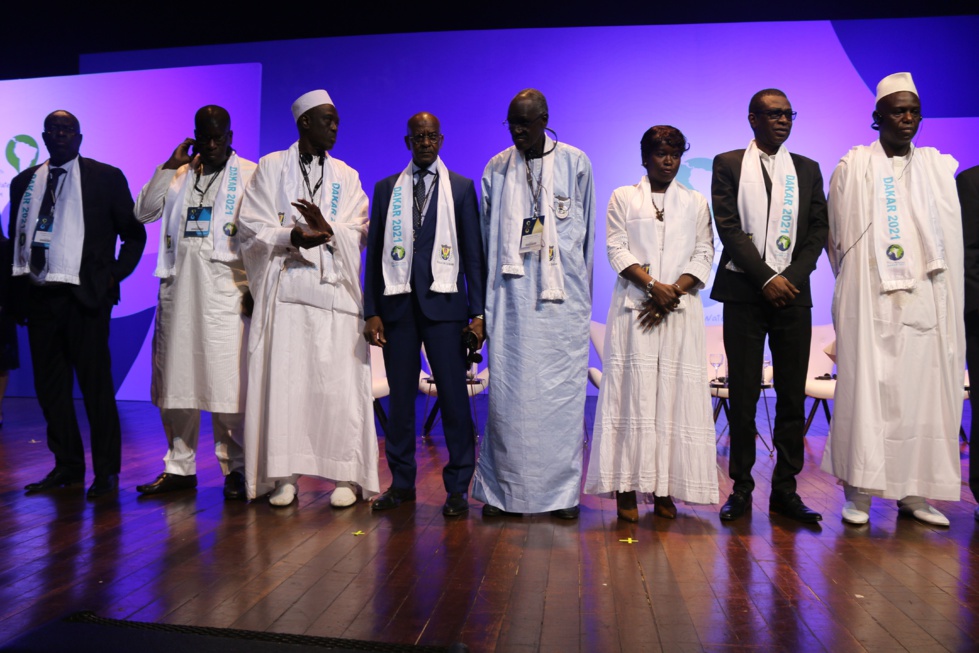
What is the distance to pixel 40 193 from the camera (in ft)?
13.8

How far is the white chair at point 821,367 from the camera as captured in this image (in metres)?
5.98

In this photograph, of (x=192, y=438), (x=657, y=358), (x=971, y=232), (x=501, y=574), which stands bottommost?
(x=501, y=574)

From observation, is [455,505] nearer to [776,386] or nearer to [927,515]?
[776,386]

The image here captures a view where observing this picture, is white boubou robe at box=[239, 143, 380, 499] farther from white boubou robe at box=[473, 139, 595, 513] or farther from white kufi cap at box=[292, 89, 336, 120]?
white boubou robe at box=[473, 139, 595, 513]

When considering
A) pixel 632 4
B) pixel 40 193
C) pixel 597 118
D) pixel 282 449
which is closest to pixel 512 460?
pixel 282 449

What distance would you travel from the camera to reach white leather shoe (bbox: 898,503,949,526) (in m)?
3.53

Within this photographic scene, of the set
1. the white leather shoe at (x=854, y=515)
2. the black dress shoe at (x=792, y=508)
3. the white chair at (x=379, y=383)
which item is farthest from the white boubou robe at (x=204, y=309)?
the white leather shoe at (x=854, y=515)

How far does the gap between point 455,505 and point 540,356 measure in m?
0.73

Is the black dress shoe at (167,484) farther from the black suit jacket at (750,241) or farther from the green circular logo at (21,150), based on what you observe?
the green circular logo at (21,150)

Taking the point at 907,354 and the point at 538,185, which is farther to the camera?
the point at 538,185

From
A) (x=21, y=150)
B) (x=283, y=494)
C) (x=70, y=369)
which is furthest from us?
(x=21, y=150)

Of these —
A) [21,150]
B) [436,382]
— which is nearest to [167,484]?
[436,382]

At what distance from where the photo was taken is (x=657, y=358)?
11.8 ft

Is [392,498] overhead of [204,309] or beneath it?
beneath
